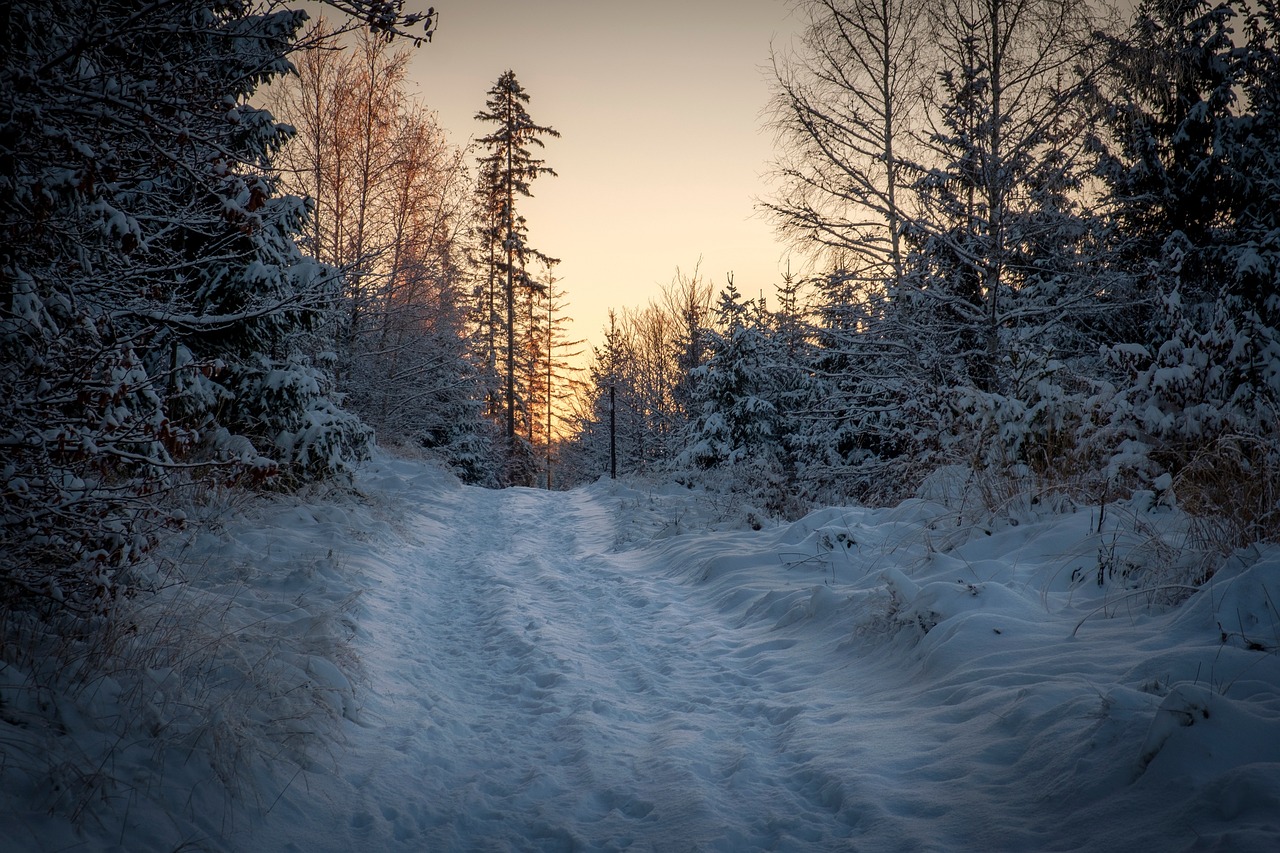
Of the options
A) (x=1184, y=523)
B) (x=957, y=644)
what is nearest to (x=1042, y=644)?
(x=957, y=644)

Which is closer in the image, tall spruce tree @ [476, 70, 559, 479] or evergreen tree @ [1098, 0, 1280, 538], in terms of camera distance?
evergreen tree @ [1098, 0, 1280, 538]

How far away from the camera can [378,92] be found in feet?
56.6

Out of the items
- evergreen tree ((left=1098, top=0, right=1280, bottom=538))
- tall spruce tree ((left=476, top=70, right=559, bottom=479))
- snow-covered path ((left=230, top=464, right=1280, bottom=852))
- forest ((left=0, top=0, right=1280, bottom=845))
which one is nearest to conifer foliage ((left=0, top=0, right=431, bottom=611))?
forest ((left=0, top=0, right=1280, bottom=845))

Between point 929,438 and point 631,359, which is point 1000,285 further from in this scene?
point 631,359

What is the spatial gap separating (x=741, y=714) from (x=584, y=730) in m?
1.03

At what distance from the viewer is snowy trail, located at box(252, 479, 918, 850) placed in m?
2.87

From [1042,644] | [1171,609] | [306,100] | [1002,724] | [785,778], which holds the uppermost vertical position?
[306,100]

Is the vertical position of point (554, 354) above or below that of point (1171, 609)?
above

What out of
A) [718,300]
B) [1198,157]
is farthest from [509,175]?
[1198,157]

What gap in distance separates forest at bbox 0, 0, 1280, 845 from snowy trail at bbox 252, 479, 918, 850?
1.74m

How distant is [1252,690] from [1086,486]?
3389 mm

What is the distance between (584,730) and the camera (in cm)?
381

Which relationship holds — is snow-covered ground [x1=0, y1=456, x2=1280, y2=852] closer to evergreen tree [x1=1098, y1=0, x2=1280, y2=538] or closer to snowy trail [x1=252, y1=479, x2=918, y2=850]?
snowy trail [x1=252, y1=479, x2=918, y2=850]

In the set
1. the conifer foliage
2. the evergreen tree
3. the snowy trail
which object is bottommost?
the snowy trail
